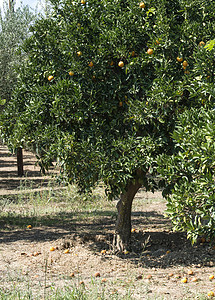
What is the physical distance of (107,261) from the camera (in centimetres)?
566

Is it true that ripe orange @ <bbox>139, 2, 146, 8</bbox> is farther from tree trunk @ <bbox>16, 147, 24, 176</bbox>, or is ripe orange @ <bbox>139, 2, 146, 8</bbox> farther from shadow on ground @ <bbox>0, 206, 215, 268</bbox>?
tree trunk @ <bbox>16, 147, 24, 176</bbox>

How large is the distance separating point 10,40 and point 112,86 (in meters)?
10.4

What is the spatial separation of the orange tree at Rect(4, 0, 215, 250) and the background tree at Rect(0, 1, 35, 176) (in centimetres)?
829

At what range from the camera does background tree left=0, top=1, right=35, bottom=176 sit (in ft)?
44.2

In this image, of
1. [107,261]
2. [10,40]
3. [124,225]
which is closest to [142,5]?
[124,225]

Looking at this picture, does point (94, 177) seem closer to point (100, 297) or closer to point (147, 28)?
point (100, 297)

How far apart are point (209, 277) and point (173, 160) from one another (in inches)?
71.7

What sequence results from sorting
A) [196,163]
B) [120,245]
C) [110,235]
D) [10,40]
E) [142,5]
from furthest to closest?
[10,40] → [110,235] → [120,245] → [142,5] → [196,163]

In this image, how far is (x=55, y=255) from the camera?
596 cm

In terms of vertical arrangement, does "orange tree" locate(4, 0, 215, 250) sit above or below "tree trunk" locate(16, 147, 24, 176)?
above

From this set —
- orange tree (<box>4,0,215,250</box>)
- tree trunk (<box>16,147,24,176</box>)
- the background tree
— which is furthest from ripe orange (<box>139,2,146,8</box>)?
tree trunk (<box>16,147,24,176</box>)

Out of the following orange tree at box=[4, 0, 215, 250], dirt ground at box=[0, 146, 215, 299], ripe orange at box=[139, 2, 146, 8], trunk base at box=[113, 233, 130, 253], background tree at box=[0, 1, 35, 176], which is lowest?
dirt ground at box=[0, 146, 215, 299]

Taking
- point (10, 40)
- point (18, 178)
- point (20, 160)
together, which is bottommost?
point (18, 178)

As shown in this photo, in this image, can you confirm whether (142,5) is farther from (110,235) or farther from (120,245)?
(110,235)
